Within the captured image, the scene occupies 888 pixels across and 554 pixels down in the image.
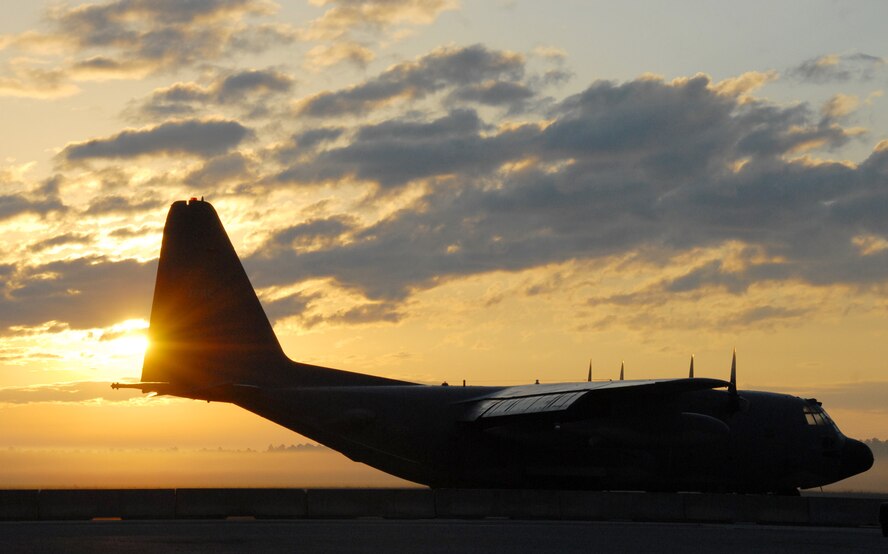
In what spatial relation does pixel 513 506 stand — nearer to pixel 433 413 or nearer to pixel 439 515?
pixel 439 515

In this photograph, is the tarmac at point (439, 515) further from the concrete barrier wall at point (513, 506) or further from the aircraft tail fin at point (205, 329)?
the aircraft tail fin at point (205, 329)

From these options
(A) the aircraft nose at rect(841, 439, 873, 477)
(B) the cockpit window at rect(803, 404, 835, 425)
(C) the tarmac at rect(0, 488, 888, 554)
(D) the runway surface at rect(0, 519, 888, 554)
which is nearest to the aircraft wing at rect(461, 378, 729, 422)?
(C) the tarmac at rect(0, 488, 888, 554)

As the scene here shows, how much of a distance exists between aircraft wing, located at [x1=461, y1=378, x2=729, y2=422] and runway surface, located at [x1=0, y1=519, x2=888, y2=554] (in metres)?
3.44

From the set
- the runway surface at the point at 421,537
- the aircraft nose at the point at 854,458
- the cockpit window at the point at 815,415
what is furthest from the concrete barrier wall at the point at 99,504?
the aircraft nose at the point at 854,458

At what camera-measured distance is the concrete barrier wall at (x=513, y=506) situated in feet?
96.9

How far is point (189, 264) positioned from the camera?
111 ft

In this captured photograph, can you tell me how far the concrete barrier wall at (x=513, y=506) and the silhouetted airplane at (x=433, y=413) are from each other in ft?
9.19

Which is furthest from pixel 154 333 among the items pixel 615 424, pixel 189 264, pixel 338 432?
pixel 615 424

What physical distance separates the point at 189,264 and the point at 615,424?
14.1m

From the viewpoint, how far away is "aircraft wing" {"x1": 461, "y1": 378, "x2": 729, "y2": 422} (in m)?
30.6

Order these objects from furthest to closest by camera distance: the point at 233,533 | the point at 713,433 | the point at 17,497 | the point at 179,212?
the point at 179,212 → the point at 713,433 → the point at 17,497 → the point at 233,533

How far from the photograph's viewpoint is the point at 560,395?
31656 millimetres

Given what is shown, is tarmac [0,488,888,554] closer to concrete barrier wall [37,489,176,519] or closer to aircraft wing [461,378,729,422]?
concrete barrier wall [37,489,176,519]

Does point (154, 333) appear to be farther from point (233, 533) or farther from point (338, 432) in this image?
point (233, 533)
